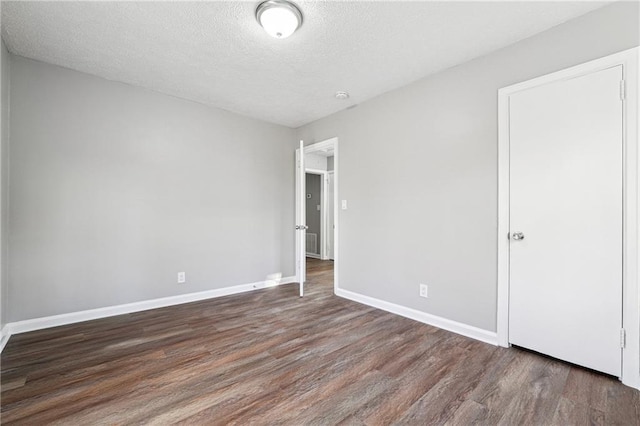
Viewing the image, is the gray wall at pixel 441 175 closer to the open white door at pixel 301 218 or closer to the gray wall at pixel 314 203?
the open white door at pixel 301 218

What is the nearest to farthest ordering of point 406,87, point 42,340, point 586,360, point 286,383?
point 286,383
point 586,360
point 42,340
point 406,87

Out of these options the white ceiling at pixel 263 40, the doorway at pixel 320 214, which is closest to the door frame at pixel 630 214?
the white ceiling at pixel 263 40

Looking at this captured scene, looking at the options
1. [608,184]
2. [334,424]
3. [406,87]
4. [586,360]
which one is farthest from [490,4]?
[334,424]

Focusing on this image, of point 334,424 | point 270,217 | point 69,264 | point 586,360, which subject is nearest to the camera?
point 334,424

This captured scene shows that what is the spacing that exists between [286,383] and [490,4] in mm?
2888

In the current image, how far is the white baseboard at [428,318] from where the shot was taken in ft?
8.22

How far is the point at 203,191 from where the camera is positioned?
373 centimetres

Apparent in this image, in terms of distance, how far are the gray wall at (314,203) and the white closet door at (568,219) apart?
509cm

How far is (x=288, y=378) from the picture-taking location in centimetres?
195

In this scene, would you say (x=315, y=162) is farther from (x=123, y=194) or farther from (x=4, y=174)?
(x=4, y=174)

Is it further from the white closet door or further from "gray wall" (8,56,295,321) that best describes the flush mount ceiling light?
"gray wall" (8,56,295,321)

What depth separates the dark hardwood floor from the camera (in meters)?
1.60

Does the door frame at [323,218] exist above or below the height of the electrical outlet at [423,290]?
above

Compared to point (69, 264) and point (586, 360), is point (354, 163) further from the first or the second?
point (69, 264)
